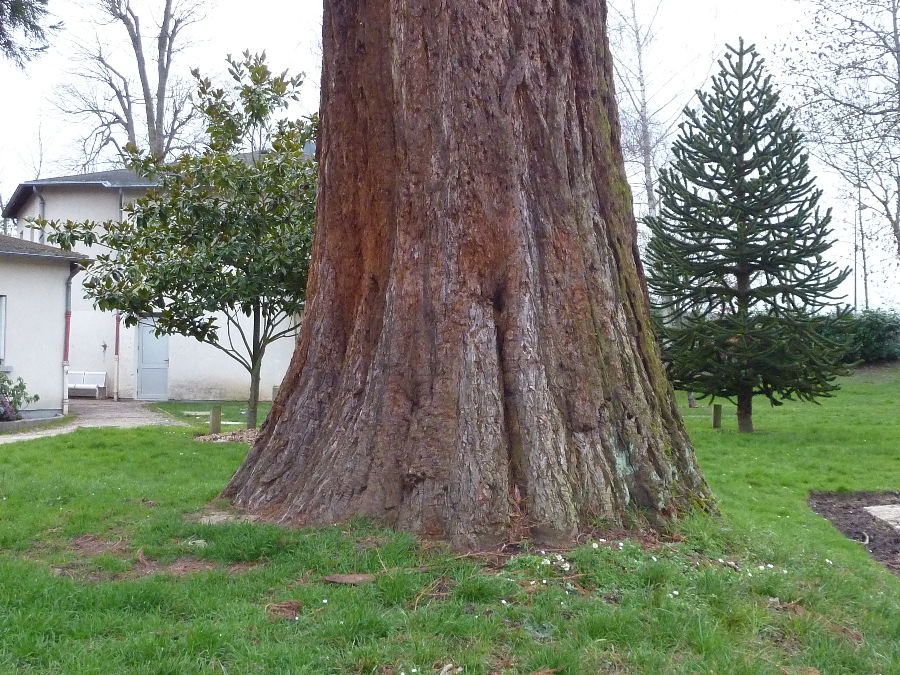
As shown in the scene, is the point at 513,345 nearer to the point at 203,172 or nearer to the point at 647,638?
the point at 647,638

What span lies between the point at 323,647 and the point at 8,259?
1665 centimetres

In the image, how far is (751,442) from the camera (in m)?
14.1

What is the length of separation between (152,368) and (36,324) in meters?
6.90

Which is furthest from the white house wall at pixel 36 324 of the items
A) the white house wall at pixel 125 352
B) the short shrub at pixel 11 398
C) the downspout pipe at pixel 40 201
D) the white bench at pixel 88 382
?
the downspout pipe at pixel 40 201

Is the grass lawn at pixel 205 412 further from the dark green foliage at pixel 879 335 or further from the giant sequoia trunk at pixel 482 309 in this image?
the dark green foliage at pixel 879 335

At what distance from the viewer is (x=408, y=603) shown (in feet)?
12.5

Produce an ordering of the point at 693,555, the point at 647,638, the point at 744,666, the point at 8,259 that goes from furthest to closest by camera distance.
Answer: the point at 8,259, the point at 693,555, the point at 647,638, the point at 744,666

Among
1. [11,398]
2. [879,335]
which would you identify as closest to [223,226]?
[11,398]

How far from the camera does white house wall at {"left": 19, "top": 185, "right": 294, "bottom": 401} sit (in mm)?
23703

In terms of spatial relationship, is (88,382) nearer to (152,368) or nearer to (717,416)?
(152,368)

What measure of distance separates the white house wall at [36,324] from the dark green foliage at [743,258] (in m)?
12.8

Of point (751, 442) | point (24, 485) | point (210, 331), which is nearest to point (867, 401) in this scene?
point (751, 442)

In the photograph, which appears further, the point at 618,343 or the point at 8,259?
the point at 8,259

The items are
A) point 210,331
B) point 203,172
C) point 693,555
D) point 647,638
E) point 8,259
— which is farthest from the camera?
point 8,259
